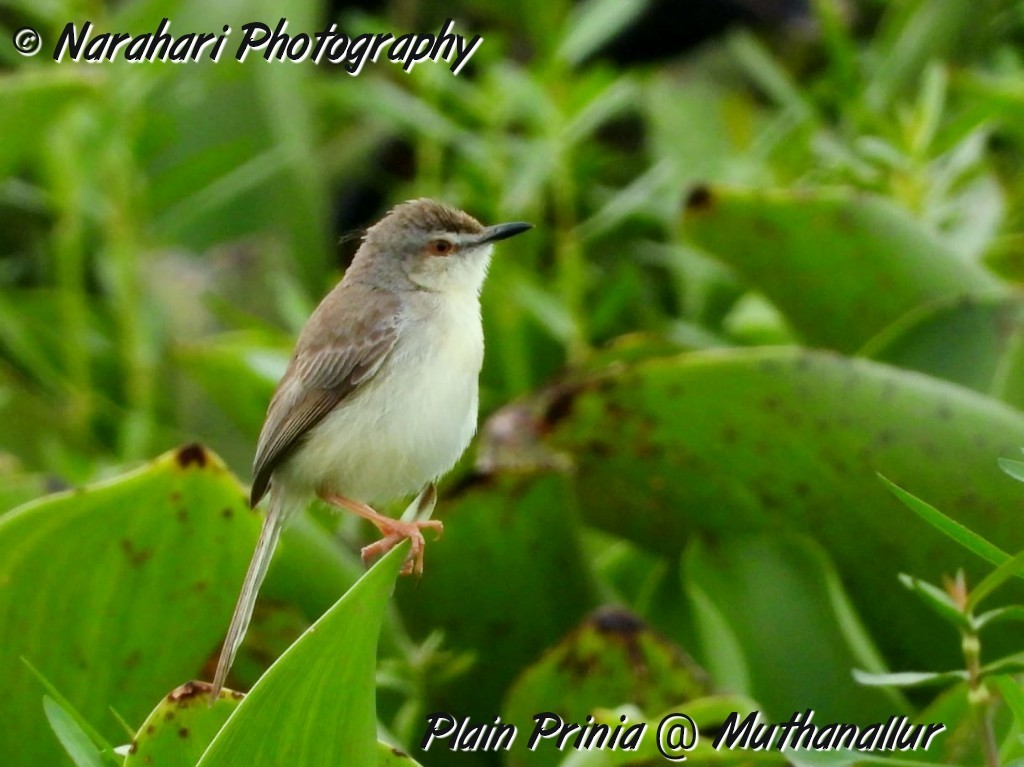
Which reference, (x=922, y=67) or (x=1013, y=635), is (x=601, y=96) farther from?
(x=1013, y=635)

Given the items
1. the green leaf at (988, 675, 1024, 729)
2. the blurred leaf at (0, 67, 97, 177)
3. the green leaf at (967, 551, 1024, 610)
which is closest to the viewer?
the green leaf at (967, 551, 1024, 610)

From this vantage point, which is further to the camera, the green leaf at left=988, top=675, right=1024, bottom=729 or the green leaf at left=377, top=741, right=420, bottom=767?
the green leaf at left=377, top=741, right=420, bottom=767

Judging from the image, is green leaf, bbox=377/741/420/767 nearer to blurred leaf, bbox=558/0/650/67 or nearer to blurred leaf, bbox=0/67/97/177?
blurred leaf, bbox=0/67/97/177

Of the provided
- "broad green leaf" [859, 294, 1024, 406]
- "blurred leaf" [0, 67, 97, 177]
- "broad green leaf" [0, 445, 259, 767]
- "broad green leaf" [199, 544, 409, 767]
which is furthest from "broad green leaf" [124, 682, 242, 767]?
"blurred leaf" [0, 67, 97, 177]

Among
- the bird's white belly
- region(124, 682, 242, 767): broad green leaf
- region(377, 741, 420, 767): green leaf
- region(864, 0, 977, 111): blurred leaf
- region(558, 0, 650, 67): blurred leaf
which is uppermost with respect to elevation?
region(558, 0, 650, 67): blurred leaf

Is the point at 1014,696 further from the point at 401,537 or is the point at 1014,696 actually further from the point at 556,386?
the point at 556,386

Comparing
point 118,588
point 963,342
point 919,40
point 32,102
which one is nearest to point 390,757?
point 118,588

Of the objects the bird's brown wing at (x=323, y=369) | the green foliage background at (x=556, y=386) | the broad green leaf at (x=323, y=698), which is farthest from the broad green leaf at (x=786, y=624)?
the broad green leaf at (x=323, y=698)

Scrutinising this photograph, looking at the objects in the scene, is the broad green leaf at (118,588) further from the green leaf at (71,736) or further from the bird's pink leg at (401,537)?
the green leaf at (71,736)
